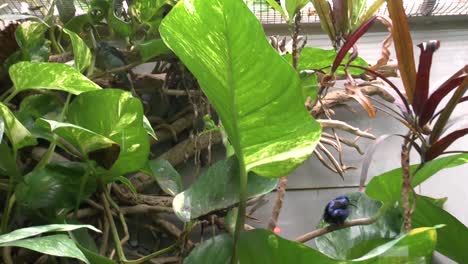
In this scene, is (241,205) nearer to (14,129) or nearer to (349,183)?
(14,129)

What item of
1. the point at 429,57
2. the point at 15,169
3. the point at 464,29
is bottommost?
the point at 15,169

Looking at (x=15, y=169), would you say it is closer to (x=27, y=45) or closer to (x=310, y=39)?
(x=27, y=45)

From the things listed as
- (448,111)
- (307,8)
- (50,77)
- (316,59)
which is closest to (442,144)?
(448,111)

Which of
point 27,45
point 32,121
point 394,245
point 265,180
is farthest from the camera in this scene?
point 27,45

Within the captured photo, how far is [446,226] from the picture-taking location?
926 mm

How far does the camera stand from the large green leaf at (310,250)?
60 cm

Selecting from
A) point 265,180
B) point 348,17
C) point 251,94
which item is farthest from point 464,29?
point 251,94

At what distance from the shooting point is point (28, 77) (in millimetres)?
828

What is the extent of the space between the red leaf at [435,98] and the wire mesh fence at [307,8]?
0.63 metres

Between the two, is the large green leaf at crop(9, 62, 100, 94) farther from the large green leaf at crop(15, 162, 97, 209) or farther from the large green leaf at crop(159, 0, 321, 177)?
the large green leaf at crop(159, 0, 321, 177)

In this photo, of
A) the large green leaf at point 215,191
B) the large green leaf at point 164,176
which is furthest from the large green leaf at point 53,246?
the large green leaf at point 164,176

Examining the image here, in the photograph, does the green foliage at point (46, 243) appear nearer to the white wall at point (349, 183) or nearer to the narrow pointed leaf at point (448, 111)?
the narrow pointed leaf at point (448, 111)

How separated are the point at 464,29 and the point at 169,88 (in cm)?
83

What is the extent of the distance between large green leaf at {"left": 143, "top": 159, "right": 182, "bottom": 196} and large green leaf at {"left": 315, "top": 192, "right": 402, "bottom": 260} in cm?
26
